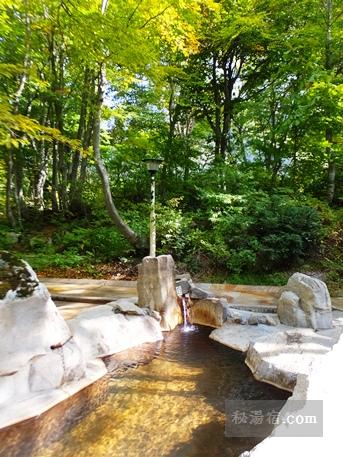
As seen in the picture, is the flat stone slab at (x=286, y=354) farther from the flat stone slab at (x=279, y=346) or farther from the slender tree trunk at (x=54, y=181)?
the slender tree trunk at (x=54, y=181)

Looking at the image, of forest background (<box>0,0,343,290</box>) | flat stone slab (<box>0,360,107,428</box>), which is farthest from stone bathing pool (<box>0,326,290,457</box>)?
forest background (<box>0,0,343,290</box>)

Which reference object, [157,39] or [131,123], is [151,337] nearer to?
[157,39]

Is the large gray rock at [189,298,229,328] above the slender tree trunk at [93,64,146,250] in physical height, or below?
below

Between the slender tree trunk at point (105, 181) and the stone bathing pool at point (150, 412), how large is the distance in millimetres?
4329

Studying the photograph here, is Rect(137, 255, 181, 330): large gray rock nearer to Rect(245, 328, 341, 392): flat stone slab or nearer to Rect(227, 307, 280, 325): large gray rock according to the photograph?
Rect(227, 307, 280, 325): large gray rock

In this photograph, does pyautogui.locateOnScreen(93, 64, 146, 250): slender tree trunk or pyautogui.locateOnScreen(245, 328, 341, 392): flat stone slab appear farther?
pyautogui.locateOnScreen(93, 64, 146, 250): slender tree trunk

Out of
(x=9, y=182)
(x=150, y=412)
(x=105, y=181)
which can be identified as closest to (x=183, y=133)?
(x=105, y=181)

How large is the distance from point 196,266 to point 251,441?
5.37 metres

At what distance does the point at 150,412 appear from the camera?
315cm

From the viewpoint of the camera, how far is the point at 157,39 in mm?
8547

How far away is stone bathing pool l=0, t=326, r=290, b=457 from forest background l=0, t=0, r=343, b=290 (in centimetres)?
303

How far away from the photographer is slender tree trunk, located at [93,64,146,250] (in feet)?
25.8

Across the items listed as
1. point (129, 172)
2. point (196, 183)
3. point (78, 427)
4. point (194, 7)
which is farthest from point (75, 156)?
point (78, 427)

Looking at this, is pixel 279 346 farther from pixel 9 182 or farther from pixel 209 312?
pixel 9 182
